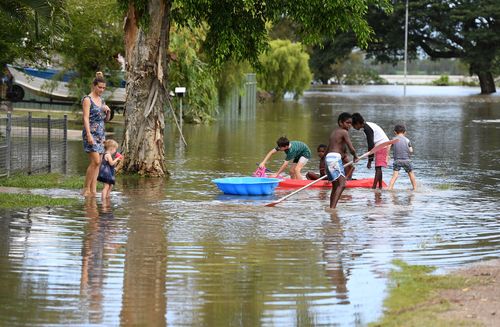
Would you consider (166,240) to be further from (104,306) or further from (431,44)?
(431,44)

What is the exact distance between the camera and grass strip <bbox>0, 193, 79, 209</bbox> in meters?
14.2

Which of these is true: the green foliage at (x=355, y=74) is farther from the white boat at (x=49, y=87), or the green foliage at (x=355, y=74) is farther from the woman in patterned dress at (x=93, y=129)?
the woman in patterned dress at (x=93, y=129)

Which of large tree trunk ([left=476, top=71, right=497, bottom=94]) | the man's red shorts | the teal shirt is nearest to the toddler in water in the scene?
the teal shirt

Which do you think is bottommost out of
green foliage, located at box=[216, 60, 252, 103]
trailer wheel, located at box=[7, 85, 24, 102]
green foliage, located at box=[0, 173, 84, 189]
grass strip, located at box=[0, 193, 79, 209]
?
grass strip, located at box=[0, 193, 79, 209]

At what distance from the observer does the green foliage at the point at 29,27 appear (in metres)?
15.9

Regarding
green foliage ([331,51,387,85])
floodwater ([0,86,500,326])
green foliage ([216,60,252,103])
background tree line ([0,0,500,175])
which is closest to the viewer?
floodwater ([0,86,500,326])

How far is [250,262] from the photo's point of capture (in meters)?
10.8

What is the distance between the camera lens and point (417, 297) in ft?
29.2

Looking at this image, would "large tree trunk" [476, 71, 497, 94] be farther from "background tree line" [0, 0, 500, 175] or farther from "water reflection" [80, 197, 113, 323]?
"water reflection" [80, 197, 113, 323]

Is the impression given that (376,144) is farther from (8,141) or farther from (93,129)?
(8,141)

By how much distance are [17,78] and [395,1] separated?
47.3m

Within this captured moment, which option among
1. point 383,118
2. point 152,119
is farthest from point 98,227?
point 383,118

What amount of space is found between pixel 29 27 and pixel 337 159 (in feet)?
20.3

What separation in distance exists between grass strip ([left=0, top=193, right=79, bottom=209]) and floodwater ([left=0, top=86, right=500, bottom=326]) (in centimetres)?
33
